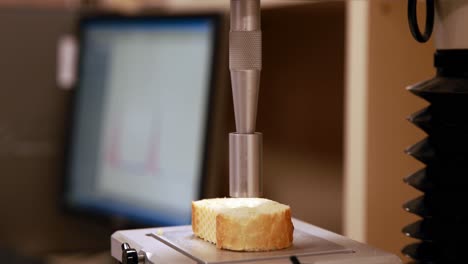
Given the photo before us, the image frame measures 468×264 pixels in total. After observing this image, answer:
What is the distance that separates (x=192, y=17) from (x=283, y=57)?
21 centimetres

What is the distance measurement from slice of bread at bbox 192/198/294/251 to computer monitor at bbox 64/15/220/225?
768 mm

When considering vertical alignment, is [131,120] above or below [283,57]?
below

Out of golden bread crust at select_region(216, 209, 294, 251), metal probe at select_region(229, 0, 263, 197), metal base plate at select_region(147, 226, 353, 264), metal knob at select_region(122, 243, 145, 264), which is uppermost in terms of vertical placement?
metal probe at select_region(229, 0, 263, 197)

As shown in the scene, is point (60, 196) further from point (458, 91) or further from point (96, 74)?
point (458, 91)

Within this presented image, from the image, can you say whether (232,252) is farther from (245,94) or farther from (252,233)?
(245,94)

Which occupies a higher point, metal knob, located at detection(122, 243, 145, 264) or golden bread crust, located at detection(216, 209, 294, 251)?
golden bread crust, located at detection(216, 209, 294, 251)

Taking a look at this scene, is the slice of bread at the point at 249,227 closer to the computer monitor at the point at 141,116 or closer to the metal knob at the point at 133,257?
the metal knob at the point at 133,257

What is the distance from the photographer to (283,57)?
161 centimetres

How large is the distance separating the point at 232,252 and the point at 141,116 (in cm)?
98

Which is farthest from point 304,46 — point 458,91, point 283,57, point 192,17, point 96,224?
point 458,91

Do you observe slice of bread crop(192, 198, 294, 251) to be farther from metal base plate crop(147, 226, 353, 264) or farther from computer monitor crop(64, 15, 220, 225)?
computer monitor crop(64, 15, 220, 225)

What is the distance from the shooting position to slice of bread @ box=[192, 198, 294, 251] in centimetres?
64

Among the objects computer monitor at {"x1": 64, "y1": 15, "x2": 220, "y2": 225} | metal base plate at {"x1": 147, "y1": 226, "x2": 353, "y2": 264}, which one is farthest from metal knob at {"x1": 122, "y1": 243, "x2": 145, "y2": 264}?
computer monitor at {"x1": 64, "y1": 15, "x2": 220, "y2": 225}

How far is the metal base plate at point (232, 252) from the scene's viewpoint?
61 centimetres
